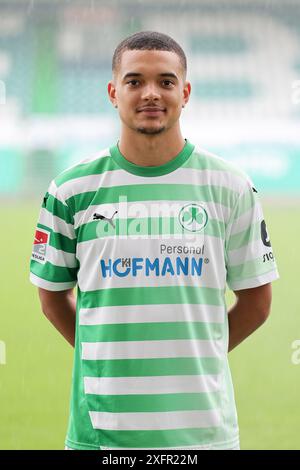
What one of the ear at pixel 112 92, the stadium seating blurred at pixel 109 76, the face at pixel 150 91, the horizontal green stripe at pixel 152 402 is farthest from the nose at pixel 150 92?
the stadium seating blurred at pixel 109 76

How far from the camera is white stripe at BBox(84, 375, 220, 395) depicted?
57.8 inches

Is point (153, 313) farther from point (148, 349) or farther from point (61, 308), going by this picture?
point (61, 308)

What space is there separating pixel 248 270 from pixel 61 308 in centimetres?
41

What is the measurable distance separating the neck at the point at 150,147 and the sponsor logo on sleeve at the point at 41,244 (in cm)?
23

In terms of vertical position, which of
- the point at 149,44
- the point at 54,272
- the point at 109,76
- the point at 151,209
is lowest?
the point at 54,272

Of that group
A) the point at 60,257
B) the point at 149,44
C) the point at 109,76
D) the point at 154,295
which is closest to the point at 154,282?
the point at 154,295

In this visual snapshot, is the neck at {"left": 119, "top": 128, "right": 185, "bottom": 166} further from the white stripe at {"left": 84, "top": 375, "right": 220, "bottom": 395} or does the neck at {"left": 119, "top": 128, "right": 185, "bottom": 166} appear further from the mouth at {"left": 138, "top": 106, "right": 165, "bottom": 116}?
the white stripe at {"left": 84, "top": 375, "right": 220, "bottom": 395}

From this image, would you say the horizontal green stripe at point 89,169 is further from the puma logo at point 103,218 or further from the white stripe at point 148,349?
the white stripe at point 148,349

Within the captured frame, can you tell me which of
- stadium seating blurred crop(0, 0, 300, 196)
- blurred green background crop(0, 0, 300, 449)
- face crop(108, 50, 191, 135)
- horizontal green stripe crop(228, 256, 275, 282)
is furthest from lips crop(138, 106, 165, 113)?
stadium seating blurred crop(0, 0, 300, 196)

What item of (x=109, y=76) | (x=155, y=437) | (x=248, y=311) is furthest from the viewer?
(x=109, y=76)

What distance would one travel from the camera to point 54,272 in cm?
163

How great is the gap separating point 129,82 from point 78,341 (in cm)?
51

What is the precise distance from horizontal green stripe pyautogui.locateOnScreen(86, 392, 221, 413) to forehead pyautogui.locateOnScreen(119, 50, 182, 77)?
2.02 ft

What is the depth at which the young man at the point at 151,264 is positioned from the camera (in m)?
1.47
